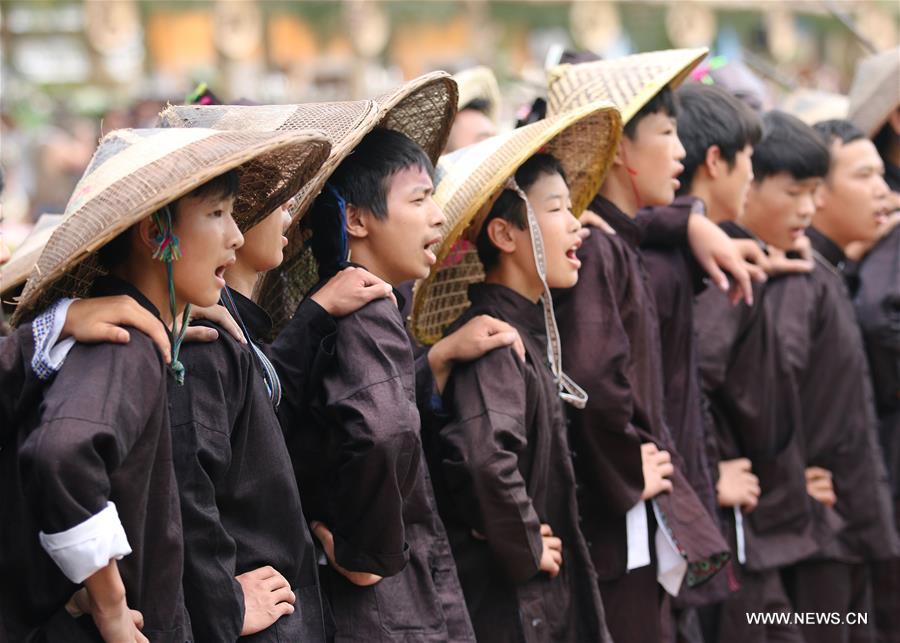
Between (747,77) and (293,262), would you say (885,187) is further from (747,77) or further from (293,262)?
(293,262)

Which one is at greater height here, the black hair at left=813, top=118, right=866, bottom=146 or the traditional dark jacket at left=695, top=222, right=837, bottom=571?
the black hair at left=813, top=118, right=866, bottom=146

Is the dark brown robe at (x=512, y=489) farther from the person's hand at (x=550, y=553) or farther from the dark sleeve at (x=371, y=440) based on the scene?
the dark sleeve at (x=371, y=440)

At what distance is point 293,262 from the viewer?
3.59 meters

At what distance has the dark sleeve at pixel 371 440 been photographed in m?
2.95

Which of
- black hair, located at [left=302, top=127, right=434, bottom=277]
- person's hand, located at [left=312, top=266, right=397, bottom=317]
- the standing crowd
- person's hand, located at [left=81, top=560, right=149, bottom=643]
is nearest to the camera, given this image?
person's hand, located at [left=81, top=560, right=149, bottom=643]

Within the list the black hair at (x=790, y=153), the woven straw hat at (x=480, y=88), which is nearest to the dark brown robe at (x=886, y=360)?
the black hair at (x=790, y=153)

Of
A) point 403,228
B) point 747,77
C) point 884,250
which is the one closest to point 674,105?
point 403,228

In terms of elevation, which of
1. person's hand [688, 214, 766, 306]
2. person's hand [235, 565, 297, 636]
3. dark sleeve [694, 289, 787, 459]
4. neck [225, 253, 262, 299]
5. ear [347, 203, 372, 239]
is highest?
ear [347, 203, 372, 239]

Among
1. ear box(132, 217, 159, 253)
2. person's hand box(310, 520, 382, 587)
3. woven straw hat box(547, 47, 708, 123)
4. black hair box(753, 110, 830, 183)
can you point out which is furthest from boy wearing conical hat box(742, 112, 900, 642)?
ear box(132, 217, 159, 253)

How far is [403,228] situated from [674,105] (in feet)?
4.87

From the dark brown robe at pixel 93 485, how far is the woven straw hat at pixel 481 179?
4.29ft

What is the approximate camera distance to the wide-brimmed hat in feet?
11.4

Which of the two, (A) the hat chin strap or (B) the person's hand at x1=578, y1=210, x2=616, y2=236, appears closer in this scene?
(A) the hat chin strap

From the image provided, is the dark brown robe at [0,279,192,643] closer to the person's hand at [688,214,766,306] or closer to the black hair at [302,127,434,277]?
the black hair at [302,127,434,277]
